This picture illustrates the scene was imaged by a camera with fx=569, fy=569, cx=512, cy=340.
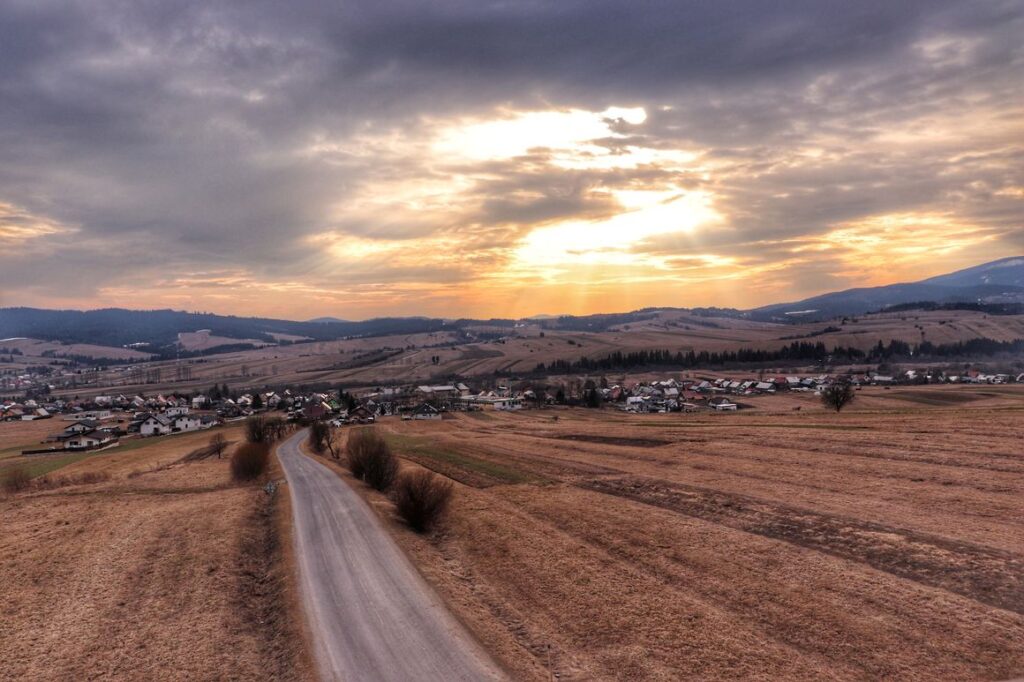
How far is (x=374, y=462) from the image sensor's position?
3809cm

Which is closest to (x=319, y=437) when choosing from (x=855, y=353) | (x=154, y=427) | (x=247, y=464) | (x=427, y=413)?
(x=247, y=464)

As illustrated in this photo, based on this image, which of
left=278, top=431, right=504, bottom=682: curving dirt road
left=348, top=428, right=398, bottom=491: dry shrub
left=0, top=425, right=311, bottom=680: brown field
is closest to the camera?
left=278, top=431, right=504, bottom=682: curving dirt road

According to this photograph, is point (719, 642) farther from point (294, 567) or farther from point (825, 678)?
point (294, 567)

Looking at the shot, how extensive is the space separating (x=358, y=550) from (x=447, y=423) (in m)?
72.9

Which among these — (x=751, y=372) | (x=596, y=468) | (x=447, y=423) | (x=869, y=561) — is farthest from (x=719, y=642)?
(x=751, y=372)

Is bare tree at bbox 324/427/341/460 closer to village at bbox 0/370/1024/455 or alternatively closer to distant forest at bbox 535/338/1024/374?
village at bbox 0/370/1024/455

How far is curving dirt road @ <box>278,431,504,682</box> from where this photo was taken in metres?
14.0

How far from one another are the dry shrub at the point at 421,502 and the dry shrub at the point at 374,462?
9.92 meters

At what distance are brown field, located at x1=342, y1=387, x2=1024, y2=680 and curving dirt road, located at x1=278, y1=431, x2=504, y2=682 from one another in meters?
0.90

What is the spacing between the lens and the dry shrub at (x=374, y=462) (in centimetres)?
3756

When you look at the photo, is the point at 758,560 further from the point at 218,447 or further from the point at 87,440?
the point at 87,440

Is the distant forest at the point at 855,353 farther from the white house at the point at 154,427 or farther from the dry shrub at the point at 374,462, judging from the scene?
the dry shrub at the point at 374,462

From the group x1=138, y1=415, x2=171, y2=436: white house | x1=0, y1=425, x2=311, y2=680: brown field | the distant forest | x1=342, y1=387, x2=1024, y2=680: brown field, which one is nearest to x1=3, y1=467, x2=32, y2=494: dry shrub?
x1=0, y1=425, x2=311, y2=680: brown field

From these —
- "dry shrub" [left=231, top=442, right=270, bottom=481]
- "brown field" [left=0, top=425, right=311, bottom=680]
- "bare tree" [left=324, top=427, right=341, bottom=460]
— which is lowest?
"bare tree" [left=324, top=427, right=341, bottom=460]
